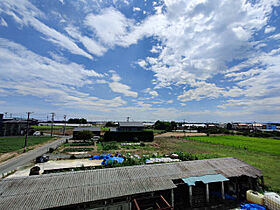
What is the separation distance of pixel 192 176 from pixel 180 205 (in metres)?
2.39

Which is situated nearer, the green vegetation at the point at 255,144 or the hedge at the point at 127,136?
the green vegetation at the point at 255,144

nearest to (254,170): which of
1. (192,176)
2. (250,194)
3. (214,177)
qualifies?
(250,194)

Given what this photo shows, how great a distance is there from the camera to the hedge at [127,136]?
1650 inches

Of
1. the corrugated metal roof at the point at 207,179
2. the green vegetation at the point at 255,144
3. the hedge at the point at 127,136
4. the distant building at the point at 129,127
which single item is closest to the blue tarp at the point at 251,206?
the corrugated metal roof at the point at 207,179

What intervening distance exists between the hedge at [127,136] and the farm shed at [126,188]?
103ft

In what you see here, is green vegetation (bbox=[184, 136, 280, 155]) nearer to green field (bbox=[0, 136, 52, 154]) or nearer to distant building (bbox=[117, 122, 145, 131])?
distant building (bbox=[117, 122, 145, 131])

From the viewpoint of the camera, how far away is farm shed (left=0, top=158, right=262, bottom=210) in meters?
7.94

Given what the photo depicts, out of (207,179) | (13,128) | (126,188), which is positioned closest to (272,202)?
(207,179)

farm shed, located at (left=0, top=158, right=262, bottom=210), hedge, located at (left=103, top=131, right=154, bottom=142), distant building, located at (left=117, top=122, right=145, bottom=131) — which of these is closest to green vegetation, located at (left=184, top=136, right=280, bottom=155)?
hedge, located at (left=103, top=131, right=154, bottom=142)

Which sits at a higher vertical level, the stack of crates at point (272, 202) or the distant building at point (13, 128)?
the distant building at point (13, 128)

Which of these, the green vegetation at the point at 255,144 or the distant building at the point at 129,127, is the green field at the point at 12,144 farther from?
the green vegetation at the point at 255,144

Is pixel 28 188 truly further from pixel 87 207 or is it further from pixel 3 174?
pixel 3 174

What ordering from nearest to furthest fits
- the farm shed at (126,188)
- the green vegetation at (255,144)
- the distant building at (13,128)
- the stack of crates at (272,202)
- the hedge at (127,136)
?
the farm shed at (126,188)
the stack of crates at (272,202)
the green vegetation at (255,144)
the hedge at (127,136)
the distant building at (13,128)

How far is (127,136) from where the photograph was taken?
4334 centimetres
